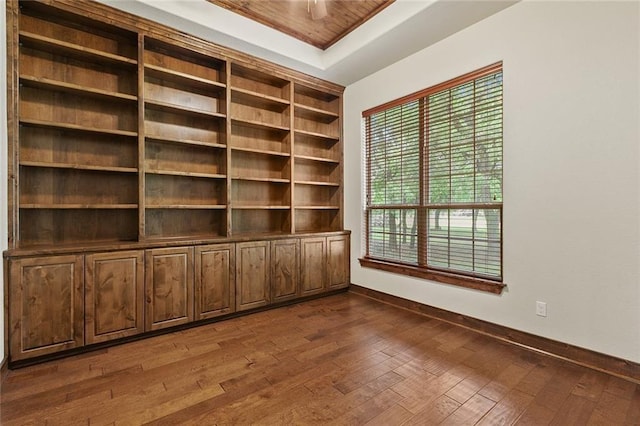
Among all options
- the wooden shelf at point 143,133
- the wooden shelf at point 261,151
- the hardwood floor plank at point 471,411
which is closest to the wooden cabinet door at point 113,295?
the wooden shelf at point 143,133

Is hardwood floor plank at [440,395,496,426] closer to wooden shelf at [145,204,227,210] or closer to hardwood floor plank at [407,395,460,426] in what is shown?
hardwood floor plank at [407,395,460,426]

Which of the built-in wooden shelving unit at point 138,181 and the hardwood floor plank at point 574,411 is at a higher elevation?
the built-in wooden shelving unit at point 138,181

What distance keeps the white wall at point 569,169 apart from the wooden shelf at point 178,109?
103 inches

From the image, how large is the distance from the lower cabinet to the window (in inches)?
45.0

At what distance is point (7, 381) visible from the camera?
2.04 metres

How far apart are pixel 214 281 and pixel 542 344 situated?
2968 millimetres

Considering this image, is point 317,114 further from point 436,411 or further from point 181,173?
point 436,411

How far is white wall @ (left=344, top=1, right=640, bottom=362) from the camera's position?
2086mm

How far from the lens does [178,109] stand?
3.12m

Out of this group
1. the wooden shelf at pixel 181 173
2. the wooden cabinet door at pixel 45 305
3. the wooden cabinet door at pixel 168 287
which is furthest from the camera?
the wooden shelf at pixel 181 173

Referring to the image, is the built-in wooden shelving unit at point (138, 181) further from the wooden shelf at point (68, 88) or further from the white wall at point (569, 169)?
the white wall at point (569, 169)

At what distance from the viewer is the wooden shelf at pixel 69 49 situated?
94.6 inches

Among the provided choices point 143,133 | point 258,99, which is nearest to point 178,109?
point 143,133

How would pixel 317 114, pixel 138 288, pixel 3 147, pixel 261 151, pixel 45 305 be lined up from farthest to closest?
pixel 317 114, pixel 261 151, pixel 138 288, pixel 45 305, pixel 3 147
